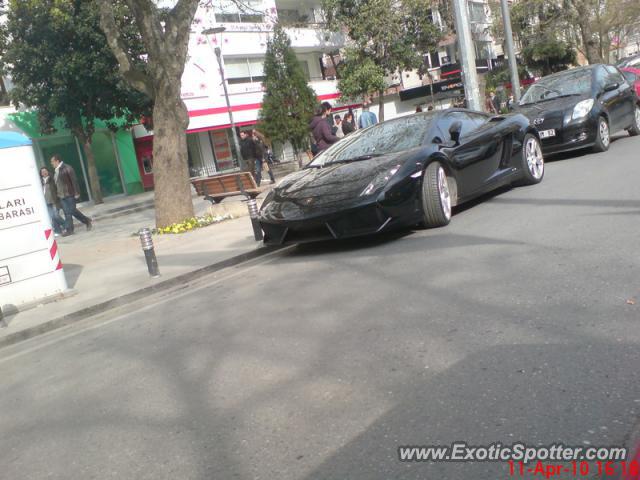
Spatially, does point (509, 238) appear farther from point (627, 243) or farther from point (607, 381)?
point (607, 381)

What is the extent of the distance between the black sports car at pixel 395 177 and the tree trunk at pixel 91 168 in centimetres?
1779

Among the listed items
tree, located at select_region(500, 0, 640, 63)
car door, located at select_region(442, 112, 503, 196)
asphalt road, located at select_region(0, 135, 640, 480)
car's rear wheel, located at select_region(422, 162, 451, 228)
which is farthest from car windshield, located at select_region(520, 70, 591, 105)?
tree, located at select_region(500, 0, 640, 63)

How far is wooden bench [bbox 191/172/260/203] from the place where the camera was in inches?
505

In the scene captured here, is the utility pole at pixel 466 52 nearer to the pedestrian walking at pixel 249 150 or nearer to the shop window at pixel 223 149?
the pedestrian walking at pixel 249 150

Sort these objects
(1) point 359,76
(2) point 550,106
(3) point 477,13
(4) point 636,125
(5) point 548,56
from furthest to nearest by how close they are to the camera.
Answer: (3) point 477,13
(5) point 548,56
(1) point 359,76
(4) point 636,125
(2) point 550,106

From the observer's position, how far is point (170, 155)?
1224 cm

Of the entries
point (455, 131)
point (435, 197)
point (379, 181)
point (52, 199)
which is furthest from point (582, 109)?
point (52, 199)

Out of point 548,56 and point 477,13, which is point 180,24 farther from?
point 477,13

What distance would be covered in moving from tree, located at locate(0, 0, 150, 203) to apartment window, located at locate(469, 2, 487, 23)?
31598 mm

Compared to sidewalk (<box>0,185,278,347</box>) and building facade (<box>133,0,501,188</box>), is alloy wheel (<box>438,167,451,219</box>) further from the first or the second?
building facade (<box>133,0,501,188</box>)

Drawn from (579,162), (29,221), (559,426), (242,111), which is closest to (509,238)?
(559,426)

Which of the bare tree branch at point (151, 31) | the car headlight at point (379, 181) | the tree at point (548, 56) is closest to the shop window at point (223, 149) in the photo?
the bare tree branch at point (151, 31)

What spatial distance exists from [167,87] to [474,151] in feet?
20.1

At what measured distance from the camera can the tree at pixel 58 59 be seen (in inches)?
883
